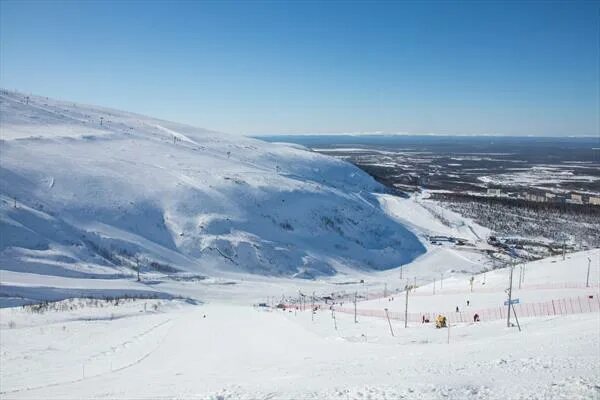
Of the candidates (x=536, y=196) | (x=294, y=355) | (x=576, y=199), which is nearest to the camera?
(x=294, y=355)

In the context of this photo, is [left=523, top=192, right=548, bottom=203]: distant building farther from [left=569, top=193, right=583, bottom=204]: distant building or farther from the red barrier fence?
the red barrier fence

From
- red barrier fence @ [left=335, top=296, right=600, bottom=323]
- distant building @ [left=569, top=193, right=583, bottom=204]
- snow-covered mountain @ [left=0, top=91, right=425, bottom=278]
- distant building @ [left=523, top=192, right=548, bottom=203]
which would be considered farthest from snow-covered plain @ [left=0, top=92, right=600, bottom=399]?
distant building @ [left=569, top=193, right=583, bottom=204]

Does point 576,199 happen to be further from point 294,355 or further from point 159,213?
point 294,355

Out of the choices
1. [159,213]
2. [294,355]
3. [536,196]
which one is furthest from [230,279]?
[536,196]

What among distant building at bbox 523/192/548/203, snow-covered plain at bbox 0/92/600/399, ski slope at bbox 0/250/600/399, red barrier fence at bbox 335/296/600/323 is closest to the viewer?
ski slope at bbox 0/250/600/399

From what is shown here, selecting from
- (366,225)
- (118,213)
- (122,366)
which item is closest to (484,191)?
(366,225)

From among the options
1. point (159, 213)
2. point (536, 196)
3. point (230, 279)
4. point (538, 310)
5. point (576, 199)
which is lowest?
point (230, 279)

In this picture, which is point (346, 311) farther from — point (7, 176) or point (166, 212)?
point (7, 176)

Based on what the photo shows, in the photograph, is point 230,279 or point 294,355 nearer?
point 294,355
